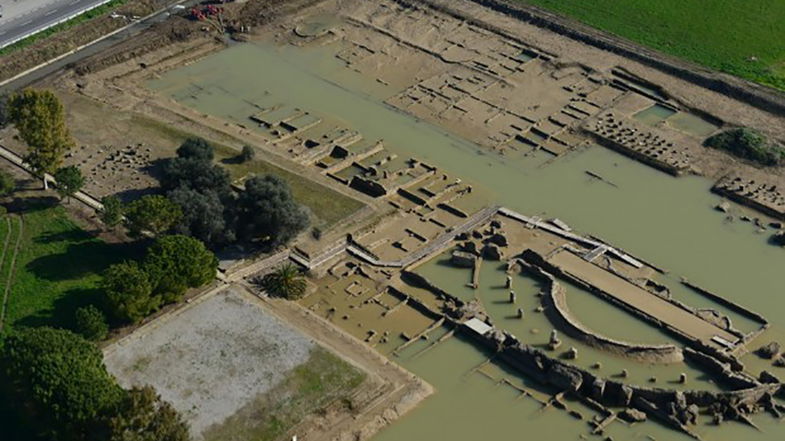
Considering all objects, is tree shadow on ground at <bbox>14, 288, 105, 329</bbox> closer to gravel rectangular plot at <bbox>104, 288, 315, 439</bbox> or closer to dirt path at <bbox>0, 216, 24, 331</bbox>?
dirt path at <bbox>0, 216, 24, 331</bbox>

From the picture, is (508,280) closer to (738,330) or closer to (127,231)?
(738,330)

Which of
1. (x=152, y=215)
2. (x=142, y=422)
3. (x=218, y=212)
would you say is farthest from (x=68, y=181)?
(x=142, y=422)

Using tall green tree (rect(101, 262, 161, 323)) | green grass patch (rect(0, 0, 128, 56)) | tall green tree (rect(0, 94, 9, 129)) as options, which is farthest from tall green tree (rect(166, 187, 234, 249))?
green grass patch (rect(0, 0, 128, 56))

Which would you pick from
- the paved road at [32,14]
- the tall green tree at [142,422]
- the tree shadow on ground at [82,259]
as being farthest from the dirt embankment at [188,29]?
the tall green tree at [142,422]

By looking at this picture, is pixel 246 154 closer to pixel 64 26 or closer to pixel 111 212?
pixel 111 212

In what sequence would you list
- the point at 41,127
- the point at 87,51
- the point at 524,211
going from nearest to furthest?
1. the point at 41,127
2. the point at 524,211
3. the point at 87,51
